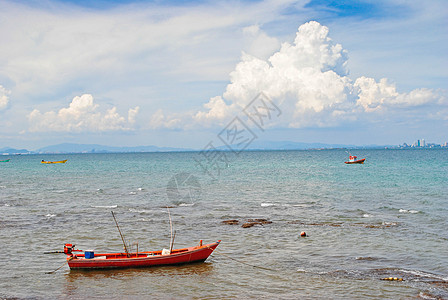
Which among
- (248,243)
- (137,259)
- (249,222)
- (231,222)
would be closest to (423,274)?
(248,243)

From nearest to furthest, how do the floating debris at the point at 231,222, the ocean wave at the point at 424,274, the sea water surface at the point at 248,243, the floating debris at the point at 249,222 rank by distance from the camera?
the sea water surface at the point at 248,243
the ocean wave at the point at 424,274
the floating debris at the point at 249,222
the floating debris at the point at 231,222

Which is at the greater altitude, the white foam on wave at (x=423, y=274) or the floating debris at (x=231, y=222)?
the floating debris at (x=231, y=222)

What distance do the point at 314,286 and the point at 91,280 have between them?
10867 mm

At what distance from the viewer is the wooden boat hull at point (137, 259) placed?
20938mm

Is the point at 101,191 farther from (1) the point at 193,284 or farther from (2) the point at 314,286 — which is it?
(2) the point at 314,286

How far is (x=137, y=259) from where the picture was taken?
2108 centimetres

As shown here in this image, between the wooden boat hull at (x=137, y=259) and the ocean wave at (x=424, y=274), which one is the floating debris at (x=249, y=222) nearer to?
the wooden boat hull at (x=137, y=259)

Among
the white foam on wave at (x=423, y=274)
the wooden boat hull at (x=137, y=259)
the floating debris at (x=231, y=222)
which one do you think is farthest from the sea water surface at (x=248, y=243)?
the floating debris at (x=231, y=222)

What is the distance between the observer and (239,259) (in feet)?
74.7

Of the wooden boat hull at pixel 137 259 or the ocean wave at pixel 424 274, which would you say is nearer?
the ocean wave at pixel 424 274

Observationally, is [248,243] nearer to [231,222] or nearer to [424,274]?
[231,222]

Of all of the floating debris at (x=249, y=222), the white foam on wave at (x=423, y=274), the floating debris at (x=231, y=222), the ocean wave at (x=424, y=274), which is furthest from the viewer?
the floating debris at (x=231, y=222)

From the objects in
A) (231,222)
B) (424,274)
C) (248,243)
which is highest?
(231,222)

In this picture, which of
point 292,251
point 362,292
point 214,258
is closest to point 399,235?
point 292,251
